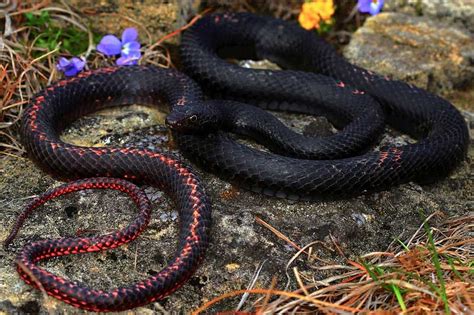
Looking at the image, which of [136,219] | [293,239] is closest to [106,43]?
[136,219]

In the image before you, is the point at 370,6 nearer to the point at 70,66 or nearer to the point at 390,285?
the point at 70,66

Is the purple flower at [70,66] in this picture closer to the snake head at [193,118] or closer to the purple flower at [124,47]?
the purple flower at [124,47]

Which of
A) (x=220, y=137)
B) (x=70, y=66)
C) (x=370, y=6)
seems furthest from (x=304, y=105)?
(x=70, y=66)

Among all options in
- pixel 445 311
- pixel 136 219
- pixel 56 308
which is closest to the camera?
pixel 445 311

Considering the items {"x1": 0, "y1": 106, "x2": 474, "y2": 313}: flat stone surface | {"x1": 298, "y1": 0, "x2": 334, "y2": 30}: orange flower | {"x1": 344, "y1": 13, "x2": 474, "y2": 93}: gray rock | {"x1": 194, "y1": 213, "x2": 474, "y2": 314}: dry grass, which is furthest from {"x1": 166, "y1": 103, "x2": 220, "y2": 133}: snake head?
{"x1": 298, "y1": 0, "x2": 334, "y2": 30}: orange flower

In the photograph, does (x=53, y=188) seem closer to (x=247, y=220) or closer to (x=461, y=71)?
(x=247, y=220)

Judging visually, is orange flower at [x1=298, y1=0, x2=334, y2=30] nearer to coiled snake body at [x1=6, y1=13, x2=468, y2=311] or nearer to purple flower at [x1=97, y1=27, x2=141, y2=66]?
coiled snake body at [x1=6, y1=13, x2=468, y2=311]
